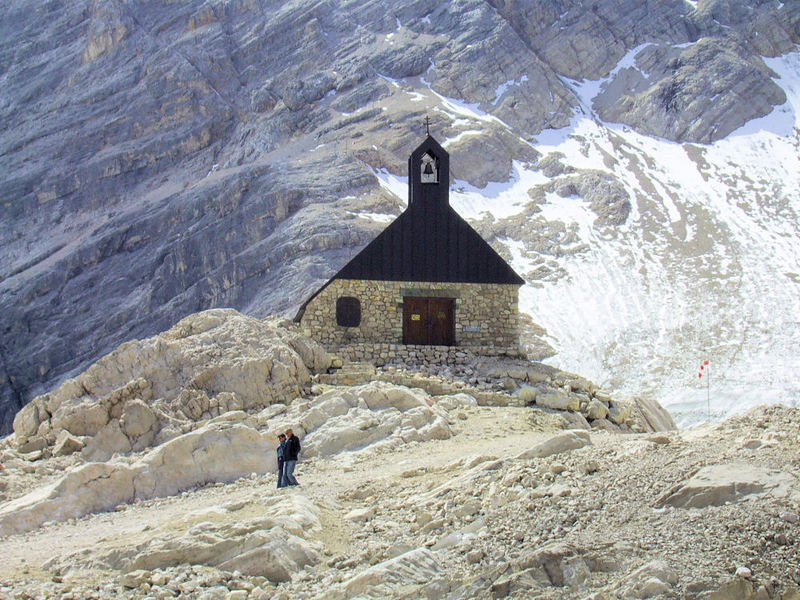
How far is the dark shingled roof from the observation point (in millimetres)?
27109

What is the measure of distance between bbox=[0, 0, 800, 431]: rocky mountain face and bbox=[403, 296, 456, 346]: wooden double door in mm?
30719

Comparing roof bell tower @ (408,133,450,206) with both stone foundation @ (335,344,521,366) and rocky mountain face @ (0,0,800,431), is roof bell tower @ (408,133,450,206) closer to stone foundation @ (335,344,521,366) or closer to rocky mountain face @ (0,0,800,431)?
stone foundation @ (335,344,521,366)

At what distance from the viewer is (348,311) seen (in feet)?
88.5

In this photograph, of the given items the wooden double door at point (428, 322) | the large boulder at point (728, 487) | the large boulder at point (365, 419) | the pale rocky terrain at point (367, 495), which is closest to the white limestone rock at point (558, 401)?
the pale rocky terrain at point (367, 495)

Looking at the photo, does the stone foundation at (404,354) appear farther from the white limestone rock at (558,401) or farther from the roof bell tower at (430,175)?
the roof bell tower at (430,175)

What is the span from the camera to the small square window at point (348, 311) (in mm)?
26922

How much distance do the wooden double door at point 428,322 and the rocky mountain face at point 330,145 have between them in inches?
1209

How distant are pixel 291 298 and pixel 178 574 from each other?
52.6 metres

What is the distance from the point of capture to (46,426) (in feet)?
66.5

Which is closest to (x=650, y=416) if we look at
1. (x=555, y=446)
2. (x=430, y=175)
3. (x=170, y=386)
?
(x=430, y=175)

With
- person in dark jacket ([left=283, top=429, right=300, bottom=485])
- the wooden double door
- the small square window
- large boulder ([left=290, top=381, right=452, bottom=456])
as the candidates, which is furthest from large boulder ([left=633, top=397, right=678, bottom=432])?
person in dark jacket ([left=283, top=429, right=300, bottom=485])

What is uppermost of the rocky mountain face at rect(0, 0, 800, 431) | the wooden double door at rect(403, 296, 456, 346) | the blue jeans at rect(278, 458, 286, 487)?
the rocky mountain face at rect(0, 0, 800, 431)

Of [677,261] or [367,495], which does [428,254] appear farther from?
[677,261]

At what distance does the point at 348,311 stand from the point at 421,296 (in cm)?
206
